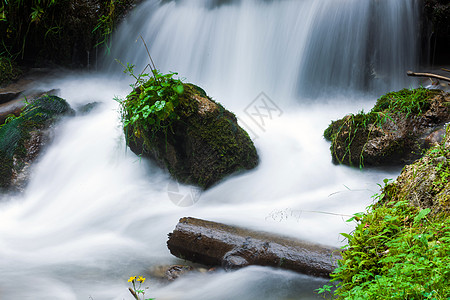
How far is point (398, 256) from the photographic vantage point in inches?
64.4

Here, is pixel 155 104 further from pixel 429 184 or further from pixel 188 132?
pixel 429 184

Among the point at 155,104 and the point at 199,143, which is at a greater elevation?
the point at 155,104

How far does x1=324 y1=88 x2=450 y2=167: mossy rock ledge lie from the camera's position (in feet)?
13.5

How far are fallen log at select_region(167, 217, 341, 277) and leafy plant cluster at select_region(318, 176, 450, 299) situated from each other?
77cm

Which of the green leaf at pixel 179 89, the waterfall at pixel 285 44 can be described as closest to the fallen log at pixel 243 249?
the green leaf at pixel 179 89

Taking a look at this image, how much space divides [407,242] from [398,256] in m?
Result: 0.12

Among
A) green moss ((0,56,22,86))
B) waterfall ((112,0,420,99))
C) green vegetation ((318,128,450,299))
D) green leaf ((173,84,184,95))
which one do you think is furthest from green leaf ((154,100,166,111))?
green moss ((0,56,22,86))

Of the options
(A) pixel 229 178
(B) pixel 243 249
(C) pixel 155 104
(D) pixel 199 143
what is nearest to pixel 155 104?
(C) pixel 155 104

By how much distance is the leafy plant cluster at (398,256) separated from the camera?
4.80 ft

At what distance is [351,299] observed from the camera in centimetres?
159

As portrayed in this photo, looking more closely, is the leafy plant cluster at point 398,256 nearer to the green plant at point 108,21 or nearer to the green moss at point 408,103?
the green moss at point 408,103

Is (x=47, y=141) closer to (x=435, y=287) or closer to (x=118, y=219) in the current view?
(x=118, y=219)

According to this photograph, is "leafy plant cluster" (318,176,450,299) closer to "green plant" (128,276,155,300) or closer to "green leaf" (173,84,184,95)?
"green plant" (128,276,155,300)

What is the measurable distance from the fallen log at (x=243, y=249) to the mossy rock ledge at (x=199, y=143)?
1.30 meters
